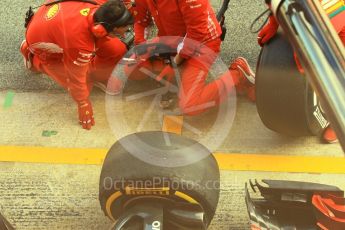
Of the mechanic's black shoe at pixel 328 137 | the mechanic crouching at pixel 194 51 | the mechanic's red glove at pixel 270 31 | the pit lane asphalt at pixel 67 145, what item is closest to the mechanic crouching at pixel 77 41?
the pit lane asphalt at pixel 67 145

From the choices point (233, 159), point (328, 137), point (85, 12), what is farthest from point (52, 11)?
point (328, 137)

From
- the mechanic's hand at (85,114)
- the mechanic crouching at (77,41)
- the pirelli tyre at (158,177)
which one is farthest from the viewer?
the mechanic's hand at (85,114)

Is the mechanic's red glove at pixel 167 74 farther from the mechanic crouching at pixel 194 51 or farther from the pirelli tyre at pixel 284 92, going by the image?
the pirelli tyre at pixel 284 92

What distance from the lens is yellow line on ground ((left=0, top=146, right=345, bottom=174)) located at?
2.76 metres

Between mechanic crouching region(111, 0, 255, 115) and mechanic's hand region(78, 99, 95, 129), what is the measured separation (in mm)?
538

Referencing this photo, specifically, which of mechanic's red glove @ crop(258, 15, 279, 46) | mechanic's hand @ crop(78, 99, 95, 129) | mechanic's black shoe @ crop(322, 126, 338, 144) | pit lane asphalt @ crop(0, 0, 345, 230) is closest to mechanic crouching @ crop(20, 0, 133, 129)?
mechanic's hand @ crop(78, 99, 95, 129)

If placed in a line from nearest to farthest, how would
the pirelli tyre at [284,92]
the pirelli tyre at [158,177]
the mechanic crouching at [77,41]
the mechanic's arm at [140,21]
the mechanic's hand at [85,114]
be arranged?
1. the pirelli tyre at [158,177]
2. the pirelli tyre at [284,92]
3. the mechanic crouching at [77,41]
4. the mechanic's hand at [85,114]
5. the mechanic's arm at [140,21]

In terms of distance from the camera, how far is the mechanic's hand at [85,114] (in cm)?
299

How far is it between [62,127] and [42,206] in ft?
1.88

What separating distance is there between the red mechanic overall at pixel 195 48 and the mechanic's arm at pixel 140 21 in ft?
0.09

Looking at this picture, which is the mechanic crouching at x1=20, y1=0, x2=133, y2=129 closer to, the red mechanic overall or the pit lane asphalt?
the pit lane asphalt

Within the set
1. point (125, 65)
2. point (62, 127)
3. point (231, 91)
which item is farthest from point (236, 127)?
point (62, 127)

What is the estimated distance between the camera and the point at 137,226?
2043mm

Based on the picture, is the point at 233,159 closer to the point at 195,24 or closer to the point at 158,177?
the point at 195,24
